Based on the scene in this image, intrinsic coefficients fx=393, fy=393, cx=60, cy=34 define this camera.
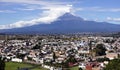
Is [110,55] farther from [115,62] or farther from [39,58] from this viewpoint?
[115,62]

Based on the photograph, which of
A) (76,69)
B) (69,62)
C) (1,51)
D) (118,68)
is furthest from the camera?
(1,51)

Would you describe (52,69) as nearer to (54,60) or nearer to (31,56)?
(54,60)

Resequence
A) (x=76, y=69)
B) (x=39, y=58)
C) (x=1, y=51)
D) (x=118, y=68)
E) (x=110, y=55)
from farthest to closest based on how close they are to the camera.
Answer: (x=1, y=51)
(x=39, y=58)
(x=110, y=55)
(x=76, y=69)
(x=118, y=68)

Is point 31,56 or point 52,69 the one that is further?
point 31,56

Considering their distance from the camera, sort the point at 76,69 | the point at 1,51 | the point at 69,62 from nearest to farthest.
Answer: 1. the point at 76,69
2. the point at 69,62
3. the point at 1,51

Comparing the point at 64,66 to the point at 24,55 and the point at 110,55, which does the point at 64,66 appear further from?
the point at 24,55

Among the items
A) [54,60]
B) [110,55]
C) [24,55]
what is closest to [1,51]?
[24,55]

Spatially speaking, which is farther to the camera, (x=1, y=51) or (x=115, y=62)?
(x=1, y=51)

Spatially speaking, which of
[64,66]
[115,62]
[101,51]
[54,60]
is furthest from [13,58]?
[115,62]

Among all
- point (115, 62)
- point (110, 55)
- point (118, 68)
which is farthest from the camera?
point (110, 55)
